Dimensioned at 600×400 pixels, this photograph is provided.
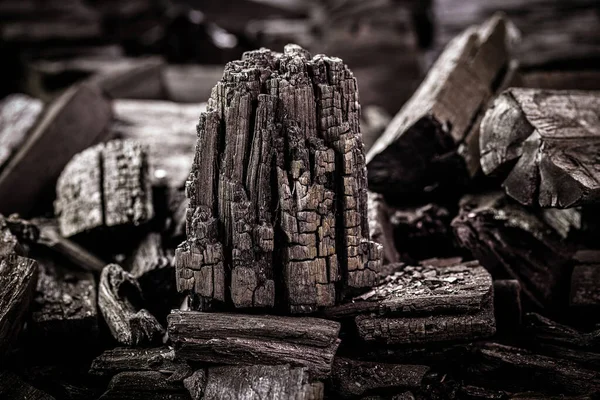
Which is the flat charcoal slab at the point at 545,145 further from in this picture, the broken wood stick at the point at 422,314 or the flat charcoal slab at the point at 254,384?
the flat charcoal slab at the point at 254,384

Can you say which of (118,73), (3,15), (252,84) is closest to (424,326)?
(252,84)

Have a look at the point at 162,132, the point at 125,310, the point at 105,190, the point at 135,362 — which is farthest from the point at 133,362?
the point at 162,132

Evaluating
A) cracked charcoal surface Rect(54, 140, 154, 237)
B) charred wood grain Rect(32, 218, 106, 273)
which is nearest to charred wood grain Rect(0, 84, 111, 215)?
cracked charcoal surface Rect(54, 140, 154, 237)

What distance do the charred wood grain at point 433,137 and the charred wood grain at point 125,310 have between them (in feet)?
5.65

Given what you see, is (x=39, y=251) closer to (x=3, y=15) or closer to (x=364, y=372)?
(x=364, y=372)

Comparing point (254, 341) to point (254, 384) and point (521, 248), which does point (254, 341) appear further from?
point (521, 248)

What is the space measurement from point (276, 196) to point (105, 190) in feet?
5.08

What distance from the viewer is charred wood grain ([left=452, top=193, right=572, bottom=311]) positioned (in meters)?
3.34

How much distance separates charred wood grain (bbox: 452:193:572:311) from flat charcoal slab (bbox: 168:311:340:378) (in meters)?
1.27

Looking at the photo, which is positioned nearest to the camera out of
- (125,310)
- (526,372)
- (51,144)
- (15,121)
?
(526,372)

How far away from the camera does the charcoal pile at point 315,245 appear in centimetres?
270

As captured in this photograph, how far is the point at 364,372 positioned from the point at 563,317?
1.32 metres

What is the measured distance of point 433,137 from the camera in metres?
3.78

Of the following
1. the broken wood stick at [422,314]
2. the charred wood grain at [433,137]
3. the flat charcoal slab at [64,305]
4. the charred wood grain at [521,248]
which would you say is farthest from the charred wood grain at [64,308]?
the charred wood grain at [521,248]
